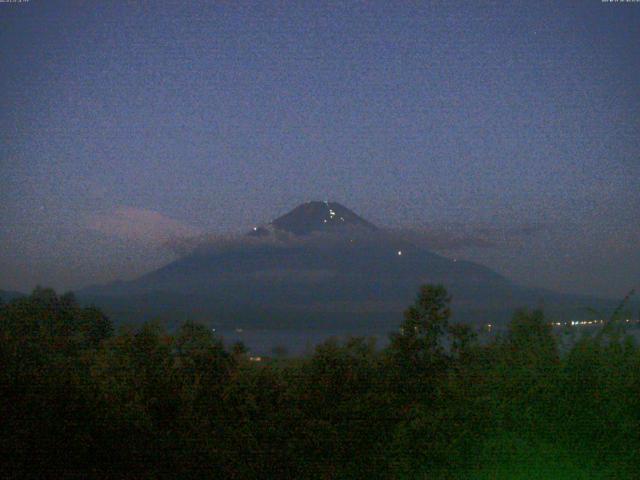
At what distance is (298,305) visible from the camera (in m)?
25.3

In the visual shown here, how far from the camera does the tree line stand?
3.82 metres

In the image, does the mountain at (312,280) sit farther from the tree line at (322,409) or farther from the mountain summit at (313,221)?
the tree line at (322,409)

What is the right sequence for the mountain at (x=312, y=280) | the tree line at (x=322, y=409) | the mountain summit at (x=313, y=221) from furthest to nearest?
the mountain summit at (x=313, y=221) < the mountain at (x=312, y=280) < the tree line at (x=322, y=409)

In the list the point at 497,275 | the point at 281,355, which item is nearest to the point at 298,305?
the point at 497,275

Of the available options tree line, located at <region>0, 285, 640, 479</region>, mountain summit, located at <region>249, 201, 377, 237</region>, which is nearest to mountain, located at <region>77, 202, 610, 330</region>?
mountain summit, located at <region>249, 201, 377, 237</region>

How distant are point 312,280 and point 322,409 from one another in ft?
82.0

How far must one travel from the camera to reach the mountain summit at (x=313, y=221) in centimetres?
3797

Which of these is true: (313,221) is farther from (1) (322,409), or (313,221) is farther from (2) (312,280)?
(1) (322,409)

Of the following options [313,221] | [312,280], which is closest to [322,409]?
[312,280]

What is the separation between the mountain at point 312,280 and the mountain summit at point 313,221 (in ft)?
0.24

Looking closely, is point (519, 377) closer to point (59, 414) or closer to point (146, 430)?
point (146, 430)

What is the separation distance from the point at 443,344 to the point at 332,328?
1366cm

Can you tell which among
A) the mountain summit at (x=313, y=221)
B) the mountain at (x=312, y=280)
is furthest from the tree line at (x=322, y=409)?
the mountain summit at (x=313, y=221)

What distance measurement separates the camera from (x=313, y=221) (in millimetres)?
39656
